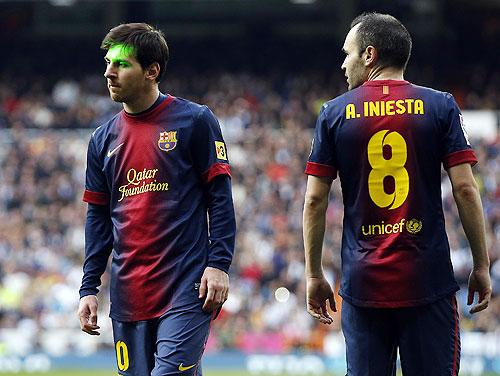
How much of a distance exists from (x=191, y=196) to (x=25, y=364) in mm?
13833

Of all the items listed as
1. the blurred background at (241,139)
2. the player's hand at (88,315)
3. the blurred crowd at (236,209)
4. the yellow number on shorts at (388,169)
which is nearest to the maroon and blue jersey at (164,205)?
the player's hand at (88,315)

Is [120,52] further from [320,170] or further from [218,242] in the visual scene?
[320,170]

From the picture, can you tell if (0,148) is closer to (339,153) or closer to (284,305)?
(284,305)

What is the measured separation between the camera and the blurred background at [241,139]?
1873cm

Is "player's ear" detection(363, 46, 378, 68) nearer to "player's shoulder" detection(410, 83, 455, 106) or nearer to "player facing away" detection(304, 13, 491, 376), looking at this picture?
"player facing away" detection(304, 13, 491, 376)

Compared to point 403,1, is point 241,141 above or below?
below

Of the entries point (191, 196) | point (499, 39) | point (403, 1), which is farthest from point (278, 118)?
point (191, 196)

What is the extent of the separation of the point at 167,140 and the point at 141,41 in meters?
0.51

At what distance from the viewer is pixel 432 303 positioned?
16.4 feet

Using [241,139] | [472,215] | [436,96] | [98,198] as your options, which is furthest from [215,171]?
[241,139]

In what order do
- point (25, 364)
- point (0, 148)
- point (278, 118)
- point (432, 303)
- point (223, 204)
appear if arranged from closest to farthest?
point (432, 303)
point (223, 204)
point (25, 364)
point (0, 148)
point (278, 118)

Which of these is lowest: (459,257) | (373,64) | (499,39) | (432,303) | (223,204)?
(459,257)

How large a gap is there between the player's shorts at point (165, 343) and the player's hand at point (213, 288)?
6 cm

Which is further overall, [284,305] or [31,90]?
[31,90]
